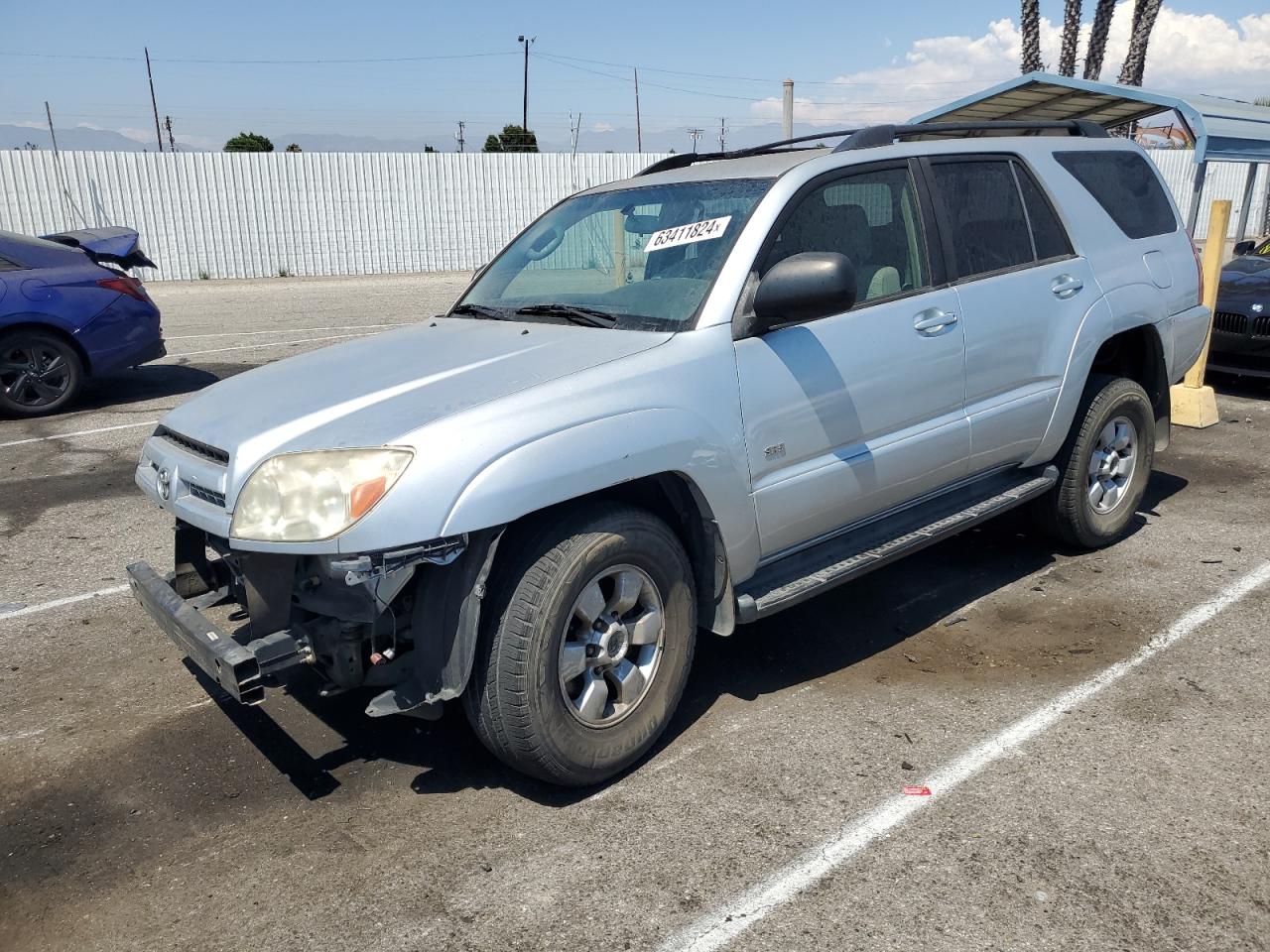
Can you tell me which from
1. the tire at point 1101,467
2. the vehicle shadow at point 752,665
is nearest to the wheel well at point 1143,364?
the tire at point 1101,467

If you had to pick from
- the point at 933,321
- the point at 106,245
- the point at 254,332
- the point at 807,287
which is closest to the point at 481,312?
the point at 807,287

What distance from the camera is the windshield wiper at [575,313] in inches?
148

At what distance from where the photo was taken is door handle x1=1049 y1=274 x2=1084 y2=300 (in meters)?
4.72

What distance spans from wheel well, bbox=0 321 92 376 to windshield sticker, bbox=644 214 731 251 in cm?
700

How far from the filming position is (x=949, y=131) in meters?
4.68

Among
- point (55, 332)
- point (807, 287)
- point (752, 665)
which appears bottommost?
point (752, 665)

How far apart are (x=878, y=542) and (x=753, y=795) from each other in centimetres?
127

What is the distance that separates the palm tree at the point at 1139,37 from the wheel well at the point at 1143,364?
23997 mm

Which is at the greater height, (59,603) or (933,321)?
(933,321)

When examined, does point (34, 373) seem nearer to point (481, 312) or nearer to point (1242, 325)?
point (481, 312)

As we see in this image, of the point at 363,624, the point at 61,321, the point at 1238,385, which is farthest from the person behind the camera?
the point at 1238,385

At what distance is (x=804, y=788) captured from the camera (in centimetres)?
331

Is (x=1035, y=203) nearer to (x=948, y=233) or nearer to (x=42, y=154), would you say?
(x=948, y=233)

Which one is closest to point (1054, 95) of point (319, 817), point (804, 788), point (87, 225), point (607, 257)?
point (607, 257)
